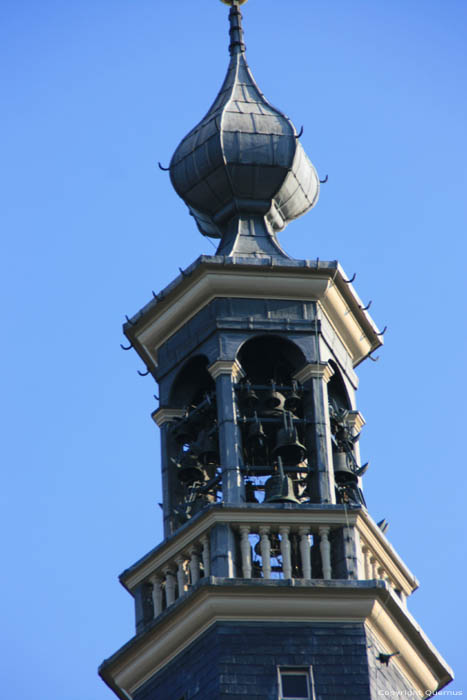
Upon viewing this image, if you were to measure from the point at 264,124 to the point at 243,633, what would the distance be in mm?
11365

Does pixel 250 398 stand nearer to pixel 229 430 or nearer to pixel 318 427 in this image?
pixel 229 430

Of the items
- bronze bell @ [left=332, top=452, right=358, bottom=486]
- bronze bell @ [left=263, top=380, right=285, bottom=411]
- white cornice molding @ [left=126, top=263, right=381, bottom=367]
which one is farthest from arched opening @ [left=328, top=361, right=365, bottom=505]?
bronze bell @ [left=263, top=380, right=285, bottom=411]

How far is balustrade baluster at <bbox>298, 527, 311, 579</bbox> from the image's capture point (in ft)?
153

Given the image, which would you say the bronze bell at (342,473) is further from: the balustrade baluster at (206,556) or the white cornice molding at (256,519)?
the balustrade baluster at (206,556)

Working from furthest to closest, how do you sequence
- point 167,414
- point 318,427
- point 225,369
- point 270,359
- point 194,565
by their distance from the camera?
point 270,359, point 167,414, point 225,369, point 318,427, point 194,565

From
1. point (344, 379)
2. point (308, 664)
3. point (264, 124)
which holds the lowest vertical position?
point (308, 664)

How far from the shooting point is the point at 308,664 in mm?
45594

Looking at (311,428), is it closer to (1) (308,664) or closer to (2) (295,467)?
(2) (295,467)

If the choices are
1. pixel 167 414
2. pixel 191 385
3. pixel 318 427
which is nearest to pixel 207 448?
pixel 167 414

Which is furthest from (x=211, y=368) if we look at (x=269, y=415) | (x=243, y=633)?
(x=243, y=633)

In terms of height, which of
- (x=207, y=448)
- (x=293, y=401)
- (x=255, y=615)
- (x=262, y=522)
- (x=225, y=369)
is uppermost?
(x=225, y=369)

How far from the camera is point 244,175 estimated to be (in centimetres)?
5297

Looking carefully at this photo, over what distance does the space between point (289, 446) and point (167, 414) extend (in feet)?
9.23

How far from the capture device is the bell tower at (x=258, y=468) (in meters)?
46.0
